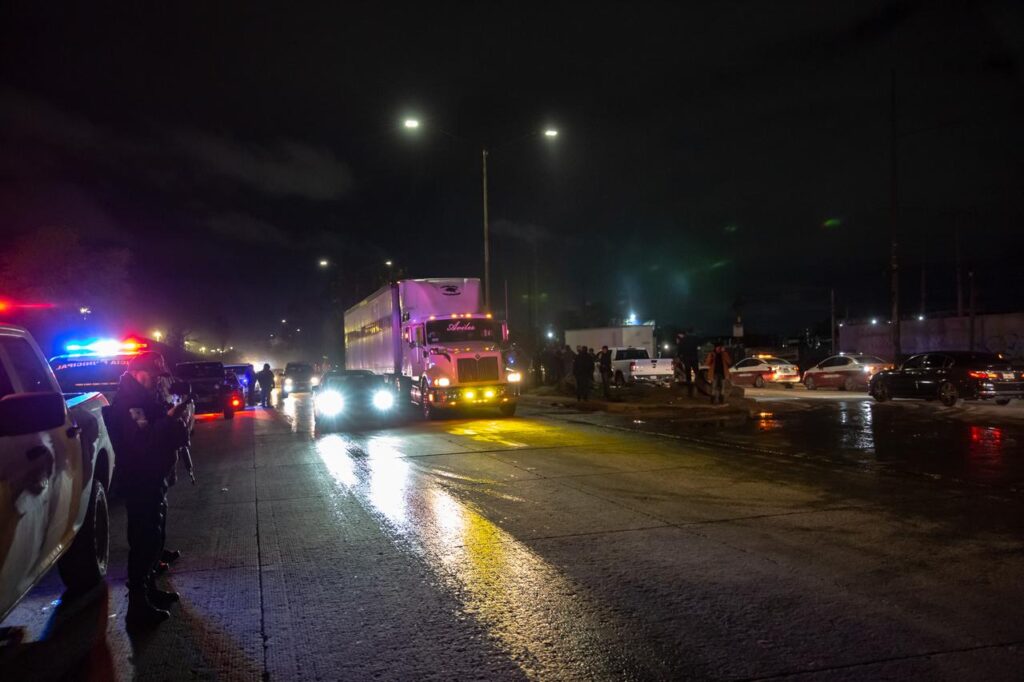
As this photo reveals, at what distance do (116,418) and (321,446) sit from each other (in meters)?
10.2

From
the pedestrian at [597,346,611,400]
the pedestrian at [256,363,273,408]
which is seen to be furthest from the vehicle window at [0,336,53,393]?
the pedestrian at [256,363,273,408]

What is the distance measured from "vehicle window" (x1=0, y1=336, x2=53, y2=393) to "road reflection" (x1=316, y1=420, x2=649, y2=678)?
3.11m

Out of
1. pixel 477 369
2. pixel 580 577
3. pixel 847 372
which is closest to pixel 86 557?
pixel 580 577

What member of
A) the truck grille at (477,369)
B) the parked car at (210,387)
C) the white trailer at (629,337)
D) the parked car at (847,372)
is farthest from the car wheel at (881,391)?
the parked car at (210,387)

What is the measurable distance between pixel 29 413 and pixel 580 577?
12.6ft

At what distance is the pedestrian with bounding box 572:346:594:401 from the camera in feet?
80.7

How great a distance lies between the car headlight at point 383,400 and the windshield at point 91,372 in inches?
300

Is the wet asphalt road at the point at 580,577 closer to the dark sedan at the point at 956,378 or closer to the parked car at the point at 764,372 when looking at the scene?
the dark sedan at the point at 956,378

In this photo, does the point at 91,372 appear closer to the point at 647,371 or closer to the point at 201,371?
the point at 201,371

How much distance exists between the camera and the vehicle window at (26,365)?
4776 mm

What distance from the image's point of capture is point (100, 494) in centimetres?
595

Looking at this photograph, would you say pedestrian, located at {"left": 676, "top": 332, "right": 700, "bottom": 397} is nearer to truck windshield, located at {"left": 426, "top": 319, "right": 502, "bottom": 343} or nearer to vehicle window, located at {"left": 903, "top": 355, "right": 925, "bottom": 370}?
truck windshield, located at {"left": 426, "top": 319, "right": 502, "bottom": 343}

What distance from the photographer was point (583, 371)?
24.6 m

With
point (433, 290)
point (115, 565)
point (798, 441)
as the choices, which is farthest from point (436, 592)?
point (433, 290)
